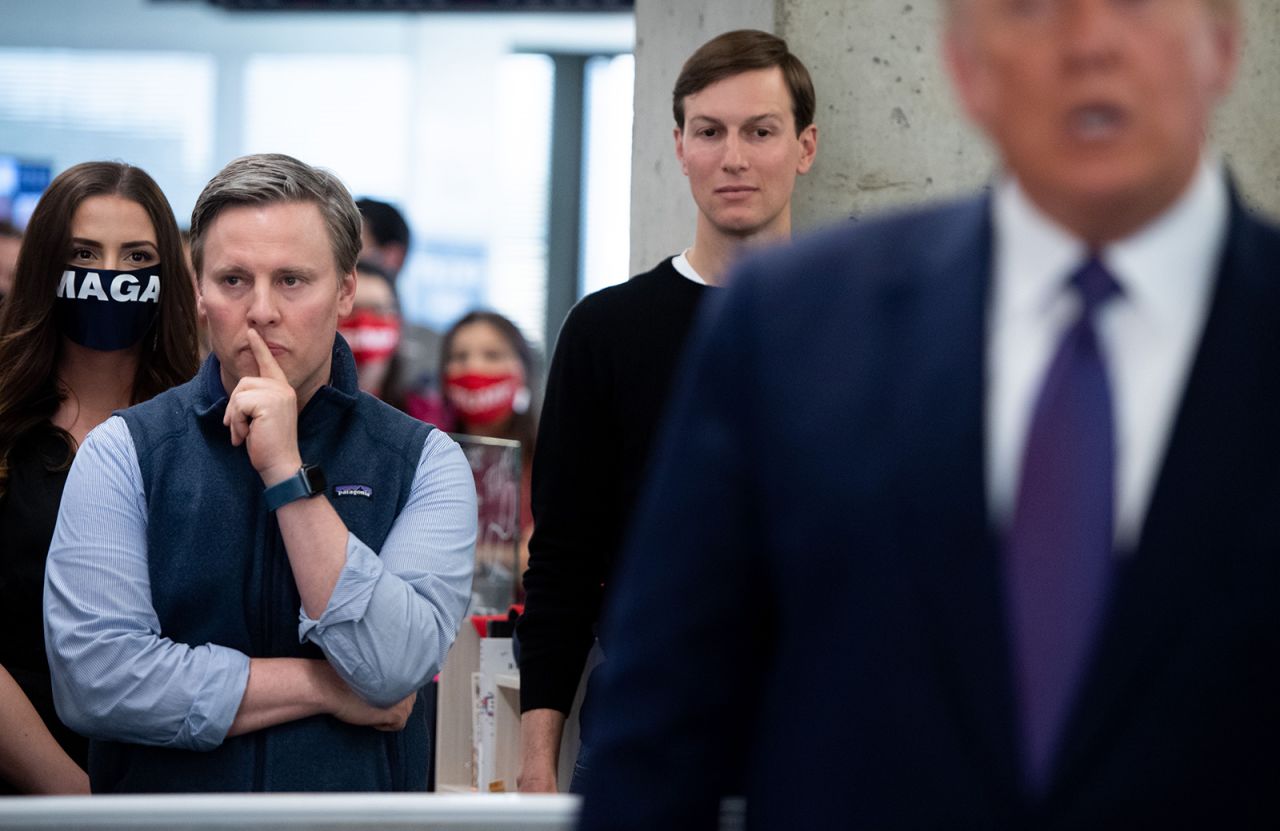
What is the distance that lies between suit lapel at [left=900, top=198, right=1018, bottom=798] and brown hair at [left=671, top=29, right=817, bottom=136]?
1.83m

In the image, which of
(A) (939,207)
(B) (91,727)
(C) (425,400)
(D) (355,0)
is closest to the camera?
(A) (939,207)

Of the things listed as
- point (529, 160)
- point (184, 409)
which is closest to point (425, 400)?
point (184, 409)

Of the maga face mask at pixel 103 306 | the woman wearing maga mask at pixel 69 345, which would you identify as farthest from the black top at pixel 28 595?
the maga face mask at pixel 103 306

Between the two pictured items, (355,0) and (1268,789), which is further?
(355,0)

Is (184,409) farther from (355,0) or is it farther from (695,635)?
(355,0)

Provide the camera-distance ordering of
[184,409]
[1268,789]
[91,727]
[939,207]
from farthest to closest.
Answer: [184,409]
[91,727]
[939,207]
[1268,789]

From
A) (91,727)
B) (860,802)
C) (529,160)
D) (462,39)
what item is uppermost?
(462,39)

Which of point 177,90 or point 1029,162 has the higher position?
point 177,90

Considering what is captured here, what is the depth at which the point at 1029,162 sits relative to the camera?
34.2 inches

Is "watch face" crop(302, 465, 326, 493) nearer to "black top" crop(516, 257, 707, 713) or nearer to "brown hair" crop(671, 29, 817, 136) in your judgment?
"black top" crop(516, 257, 707, 713)

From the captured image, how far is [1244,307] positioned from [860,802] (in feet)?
1.16

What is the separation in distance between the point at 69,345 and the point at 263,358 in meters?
0.65

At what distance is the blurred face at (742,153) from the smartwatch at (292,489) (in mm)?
898

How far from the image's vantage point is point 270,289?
6.97ft
